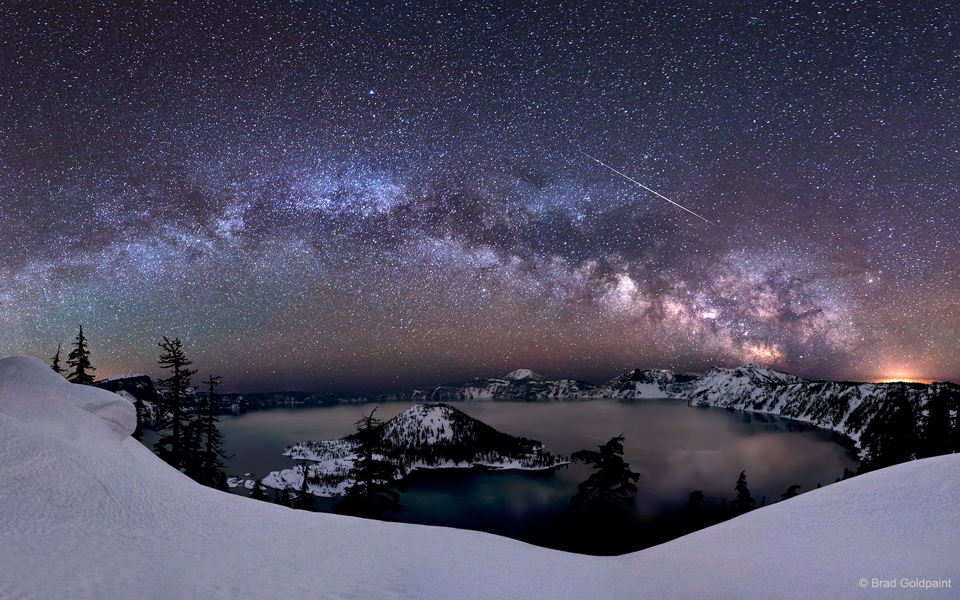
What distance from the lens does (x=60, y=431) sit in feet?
49.6

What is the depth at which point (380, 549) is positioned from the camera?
34.3 feet

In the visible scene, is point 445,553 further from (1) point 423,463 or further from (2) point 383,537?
(1) point 423,463

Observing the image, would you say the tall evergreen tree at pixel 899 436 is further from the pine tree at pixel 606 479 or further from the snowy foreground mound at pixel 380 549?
the snowy foreground mound at pixel 380 549

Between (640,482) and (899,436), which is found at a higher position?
(899,436)

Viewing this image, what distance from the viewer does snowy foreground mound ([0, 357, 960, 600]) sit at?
780 centimetres

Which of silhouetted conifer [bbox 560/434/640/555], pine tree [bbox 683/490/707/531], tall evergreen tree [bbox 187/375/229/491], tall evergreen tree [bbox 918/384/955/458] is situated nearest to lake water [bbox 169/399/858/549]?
pine tree [bbox 683/490/707/531]

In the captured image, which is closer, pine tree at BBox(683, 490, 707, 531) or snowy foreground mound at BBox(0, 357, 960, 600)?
snowy foreground mound at BBox(0, 357, 960, 600)

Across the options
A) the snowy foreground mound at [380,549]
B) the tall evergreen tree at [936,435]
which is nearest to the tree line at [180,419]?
the snowy foreground mound at [380,549]

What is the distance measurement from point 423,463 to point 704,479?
122492 mm

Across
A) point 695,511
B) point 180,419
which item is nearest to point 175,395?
point 180,419

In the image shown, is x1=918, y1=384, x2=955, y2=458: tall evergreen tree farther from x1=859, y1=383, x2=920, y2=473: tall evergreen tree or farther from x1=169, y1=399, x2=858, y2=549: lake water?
x1=169, y1=399, x2=858, y2=549: lake water

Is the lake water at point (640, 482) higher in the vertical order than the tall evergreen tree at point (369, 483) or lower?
lower

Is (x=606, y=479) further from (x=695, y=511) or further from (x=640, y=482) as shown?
(x=640, y=482)

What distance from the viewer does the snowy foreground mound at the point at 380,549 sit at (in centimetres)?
780
